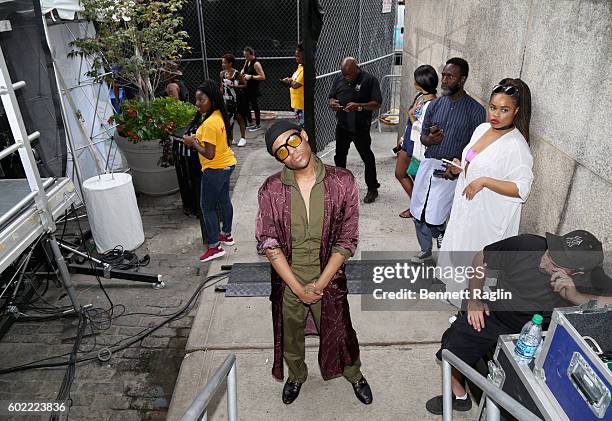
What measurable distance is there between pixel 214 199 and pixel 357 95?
2.40 m

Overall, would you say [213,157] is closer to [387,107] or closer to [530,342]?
[530,342]

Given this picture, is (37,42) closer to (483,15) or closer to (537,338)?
(483,15)

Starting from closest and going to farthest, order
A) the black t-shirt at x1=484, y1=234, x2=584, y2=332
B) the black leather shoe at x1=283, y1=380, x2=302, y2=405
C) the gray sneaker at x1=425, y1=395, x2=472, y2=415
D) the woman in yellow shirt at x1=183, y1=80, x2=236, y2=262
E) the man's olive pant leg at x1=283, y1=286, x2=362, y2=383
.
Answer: the black t-shirt at x1=484, y1=234, x2=584, y2=332 → the man's olive pant leg at x1=283, y1=286, x2=362, y2=383 → the gray sneaker at x1=425, y1=395, x2=472, y2=415 → the black leather shoe at x1=283, y1=380, x2=302, y2=405 → the woman in yellow shirt at x1=183, y1=80, x2=236, y2=262

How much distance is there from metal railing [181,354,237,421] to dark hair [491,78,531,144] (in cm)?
261

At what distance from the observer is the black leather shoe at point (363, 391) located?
3275 mm

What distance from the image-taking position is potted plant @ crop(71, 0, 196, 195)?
264 inches

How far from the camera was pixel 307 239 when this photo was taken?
2.91 meters

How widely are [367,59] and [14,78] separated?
19.4 ft

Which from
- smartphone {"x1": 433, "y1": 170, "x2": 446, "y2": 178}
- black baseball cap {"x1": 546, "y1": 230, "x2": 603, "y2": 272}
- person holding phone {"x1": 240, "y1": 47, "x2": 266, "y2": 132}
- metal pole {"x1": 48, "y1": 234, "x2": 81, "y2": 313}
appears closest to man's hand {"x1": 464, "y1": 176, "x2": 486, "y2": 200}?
smartphone {"x1": 433, "y1": 170, "x2": 446, "y2": 178}

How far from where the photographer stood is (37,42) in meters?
5.12

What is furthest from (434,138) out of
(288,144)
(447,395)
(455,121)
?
(447,395)

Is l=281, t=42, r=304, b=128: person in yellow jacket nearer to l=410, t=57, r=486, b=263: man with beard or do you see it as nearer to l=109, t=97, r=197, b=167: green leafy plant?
l=109, t=97, r=197, b=167: green leafy plant

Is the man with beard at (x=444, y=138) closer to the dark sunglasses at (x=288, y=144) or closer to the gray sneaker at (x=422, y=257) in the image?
the gray sneaker at (x=422, y=257)

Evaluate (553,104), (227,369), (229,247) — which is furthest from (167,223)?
(553,104)
